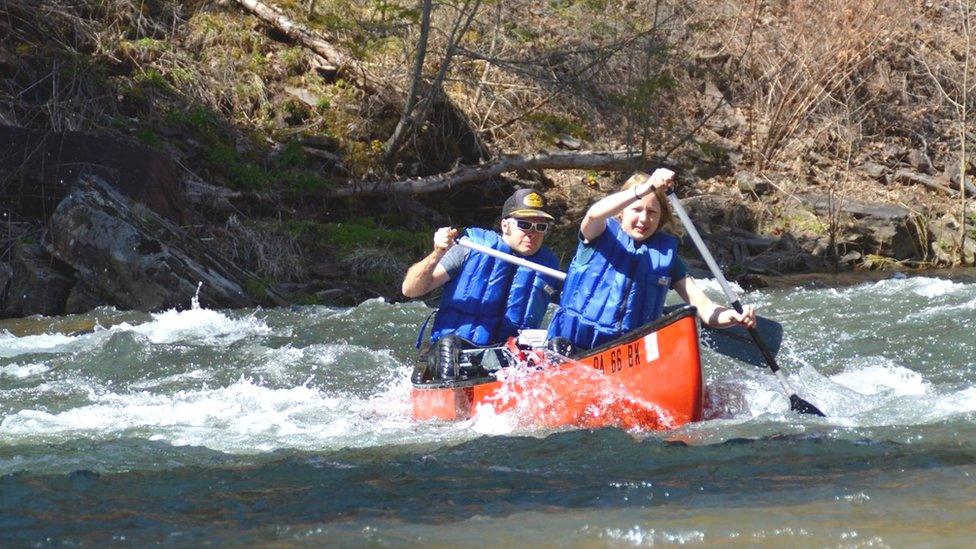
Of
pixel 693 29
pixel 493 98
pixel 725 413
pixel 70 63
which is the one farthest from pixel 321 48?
pixel 725 413

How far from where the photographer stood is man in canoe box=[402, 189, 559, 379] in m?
6.16

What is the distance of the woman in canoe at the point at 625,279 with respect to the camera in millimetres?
5633

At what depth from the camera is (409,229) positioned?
13.5 meters

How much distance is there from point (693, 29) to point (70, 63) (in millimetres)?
8431

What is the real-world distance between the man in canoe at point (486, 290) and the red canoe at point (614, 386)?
1.23ft

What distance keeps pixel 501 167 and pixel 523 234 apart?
8.02 meters

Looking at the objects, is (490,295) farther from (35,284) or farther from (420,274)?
(35,284)

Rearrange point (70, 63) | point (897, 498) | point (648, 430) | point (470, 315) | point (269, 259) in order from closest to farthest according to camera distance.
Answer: point (897, 498) → point (648, 430) → point (470, 315) → point (269, 259) → point (70, 63)

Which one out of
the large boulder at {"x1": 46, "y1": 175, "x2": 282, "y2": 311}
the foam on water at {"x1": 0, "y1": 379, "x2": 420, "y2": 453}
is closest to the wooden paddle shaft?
the foam on water at {"x1": 0, "y1": 379, "x2": 420, "y2": 453}

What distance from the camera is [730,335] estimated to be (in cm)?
655

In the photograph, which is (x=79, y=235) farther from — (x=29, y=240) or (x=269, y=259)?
(x=269, y=259)

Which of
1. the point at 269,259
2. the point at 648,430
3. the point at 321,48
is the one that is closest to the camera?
the point at 648,430

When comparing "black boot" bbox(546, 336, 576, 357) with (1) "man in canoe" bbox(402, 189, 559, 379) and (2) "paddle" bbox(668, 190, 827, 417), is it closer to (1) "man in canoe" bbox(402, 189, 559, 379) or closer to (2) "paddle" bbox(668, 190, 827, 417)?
(1) "man in canoe" bbox(402, 189, 559, 379)

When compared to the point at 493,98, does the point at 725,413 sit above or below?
below
